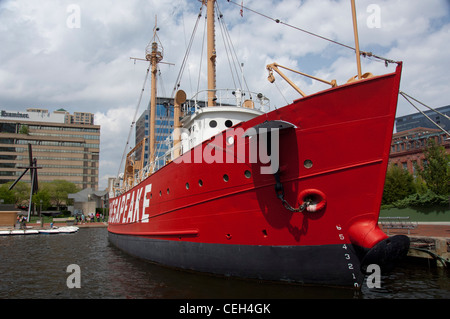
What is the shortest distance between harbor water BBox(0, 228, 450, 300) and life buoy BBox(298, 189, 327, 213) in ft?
6.79

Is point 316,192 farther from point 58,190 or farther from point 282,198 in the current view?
point 58,190

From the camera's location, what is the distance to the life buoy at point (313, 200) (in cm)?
769

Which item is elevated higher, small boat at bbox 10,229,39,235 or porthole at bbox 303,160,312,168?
porthole at bbox 303,160,312,168

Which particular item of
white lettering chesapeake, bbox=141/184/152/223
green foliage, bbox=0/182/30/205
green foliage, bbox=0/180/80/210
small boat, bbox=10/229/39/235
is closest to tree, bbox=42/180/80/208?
green foliage, bbox=0/180/80/210

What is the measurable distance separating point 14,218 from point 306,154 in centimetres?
3772

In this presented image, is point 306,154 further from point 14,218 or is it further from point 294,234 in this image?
point 14,218

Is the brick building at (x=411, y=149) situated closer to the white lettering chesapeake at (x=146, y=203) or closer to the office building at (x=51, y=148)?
the white lettering chesapeake at (x=146, y=203)

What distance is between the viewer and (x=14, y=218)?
115ft

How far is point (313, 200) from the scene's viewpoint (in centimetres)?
788

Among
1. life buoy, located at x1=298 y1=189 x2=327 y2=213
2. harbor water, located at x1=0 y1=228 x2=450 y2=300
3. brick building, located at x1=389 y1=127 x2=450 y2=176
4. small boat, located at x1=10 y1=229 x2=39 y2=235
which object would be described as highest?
brick building, located at x1=389 y1=127 x2=450 y2=176

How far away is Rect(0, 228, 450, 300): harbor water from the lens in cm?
816

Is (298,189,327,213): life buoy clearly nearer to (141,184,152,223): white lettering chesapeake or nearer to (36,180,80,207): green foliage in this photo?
(141,184,152,223): white lettering chesapeake

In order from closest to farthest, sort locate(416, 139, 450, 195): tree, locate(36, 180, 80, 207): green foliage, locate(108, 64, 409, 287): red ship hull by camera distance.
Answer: locate(108, 64, 409, 287): red ship hull, locate(416, 139, 450, 195): tree, locate(36, 180, 80, 207): green foliage

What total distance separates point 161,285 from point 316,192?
5.57m
